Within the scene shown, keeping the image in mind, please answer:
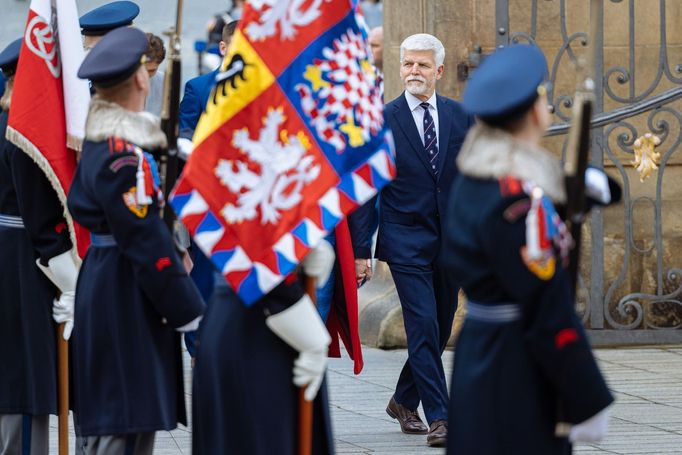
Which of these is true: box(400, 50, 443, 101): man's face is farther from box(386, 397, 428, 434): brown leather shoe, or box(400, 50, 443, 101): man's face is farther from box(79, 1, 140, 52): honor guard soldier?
box(386, 397, 428, 434): brown leather shoe

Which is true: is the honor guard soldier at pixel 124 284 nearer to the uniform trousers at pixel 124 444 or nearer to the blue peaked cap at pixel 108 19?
the uniform trousers at pixel 124 444

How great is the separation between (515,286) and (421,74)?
3640mm

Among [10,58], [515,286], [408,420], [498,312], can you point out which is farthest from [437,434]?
[515,286]

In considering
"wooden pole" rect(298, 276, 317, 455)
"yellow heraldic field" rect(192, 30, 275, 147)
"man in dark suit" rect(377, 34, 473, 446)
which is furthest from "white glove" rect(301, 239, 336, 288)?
A: "man in dark suit" rect(377, 34, 473, 446)

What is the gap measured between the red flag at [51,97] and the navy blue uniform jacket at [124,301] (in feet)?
2.24

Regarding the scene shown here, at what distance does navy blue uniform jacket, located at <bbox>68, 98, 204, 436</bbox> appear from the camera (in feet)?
16.5

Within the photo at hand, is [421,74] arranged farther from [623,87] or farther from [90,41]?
[623,87]

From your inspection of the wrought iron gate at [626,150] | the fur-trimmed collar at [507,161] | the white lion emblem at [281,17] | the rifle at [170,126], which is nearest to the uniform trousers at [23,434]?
the rifle at [170,126]

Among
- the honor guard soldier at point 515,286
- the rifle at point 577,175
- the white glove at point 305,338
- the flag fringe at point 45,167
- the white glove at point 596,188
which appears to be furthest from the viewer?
the flag fringe at point 45,167

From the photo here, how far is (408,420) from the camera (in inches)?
288

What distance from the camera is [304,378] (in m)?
4.59

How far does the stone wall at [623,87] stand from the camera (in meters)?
9.93

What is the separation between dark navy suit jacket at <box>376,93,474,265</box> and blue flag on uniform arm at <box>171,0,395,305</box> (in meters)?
2.51

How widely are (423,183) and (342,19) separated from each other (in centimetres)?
258
